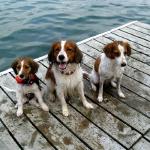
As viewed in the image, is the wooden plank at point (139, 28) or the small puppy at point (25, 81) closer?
the small puppy at point (25, 81)

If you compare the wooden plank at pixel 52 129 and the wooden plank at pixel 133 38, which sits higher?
the wooden plank at pixel 133 38

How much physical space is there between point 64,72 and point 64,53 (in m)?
0.39

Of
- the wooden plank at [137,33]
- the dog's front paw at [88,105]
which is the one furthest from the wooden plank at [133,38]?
the dog's front paw at [88,105]

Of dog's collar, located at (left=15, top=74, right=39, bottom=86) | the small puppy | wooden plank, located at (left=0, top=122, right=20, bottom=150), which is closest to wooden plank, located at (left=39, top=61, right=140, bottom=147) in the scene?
the small puppy

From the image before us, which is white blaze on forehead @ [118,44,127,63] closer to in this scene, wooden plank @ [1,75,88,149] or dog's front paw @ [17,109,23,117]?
wooden plank @ [1,75,88,149]

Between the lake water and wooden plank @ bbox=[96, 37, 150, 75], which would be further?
the lake water

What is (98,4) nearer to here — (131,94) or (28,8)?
(28,8)

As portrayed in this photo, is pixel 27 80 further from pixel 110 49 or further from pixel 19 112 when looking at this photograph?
pixel 110 49

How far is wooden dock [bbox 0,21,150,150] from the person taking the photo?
11.1ft

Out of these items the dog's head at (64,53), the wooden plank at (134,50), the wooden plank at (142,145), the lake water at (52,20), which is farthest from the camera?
the lake water at (52,20)

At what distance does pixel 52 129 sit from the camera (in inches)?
142

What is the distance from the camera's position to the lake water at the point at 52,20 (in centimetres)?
755

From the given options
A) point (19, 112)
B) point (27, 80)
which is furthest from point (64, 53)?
point (19, 112)

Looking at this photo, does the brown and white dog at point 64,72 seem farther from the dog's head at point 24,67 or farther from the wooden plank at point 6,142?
the wooden plank at point 6,142
